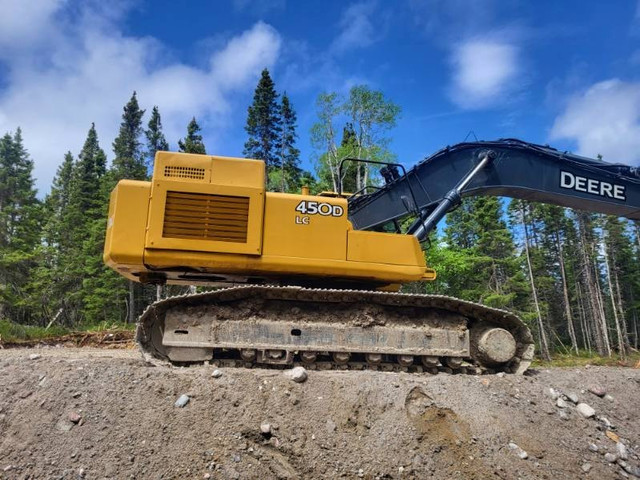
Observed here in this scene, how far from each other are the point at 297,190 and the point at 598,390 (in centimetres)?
2784

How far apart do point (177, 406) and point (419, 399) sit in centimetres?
245

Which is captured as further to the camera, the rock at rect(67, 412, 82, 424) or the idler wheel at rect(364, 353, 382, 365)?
the idler wheel at rect(364, 353, 382, 365)

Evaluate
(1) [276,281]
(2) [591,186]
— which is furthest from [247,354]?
(2) [591,186]

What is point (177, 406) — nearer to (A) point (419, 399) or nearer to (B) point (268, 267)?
(B) point (268, 267)

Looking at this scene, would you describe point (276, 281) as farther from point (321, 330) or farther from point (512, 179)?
point (512, 179)

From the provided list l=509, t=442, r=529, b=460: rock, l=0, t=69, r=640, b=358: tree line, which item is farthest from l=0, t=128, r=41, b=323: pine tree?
l=509, t=442, r=529, b=460: rock

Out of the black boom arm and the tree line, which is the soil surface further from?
the tree line

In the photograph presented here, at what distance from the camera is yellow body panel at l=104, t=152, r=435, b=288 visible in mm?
5570

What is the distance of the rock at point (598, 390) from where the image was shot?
5438 millimetres

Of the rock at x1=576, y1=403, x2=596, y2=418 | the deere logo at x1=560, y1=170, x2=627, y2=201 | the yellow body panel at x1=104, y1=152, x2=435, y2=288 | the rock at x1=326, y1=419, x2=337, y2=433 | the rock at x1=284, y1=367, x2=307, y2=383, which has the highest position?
the deere logo at x1=560, y1=170, x2=627, y2=201

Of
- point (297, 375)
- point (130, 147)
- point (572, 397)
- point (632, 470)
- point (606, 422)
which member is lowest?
point (632, 470)

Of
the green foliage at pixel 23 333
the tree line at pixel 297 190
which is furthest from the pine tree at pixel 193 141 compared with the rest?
the green foliage at pixel 23 333

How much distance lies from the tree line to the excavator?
1613 centimetres

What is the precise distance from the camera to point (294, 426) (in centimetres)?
430
